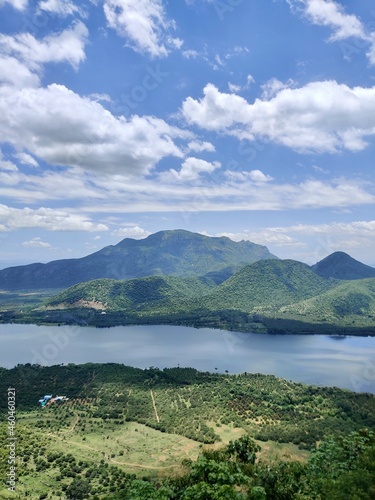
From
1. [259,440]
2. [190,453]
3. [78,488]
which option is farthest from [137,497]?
[259,440]

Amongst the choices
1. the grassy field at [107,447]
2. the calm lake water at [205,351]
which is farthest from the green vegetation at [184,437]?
the calm lake water at [205,351]

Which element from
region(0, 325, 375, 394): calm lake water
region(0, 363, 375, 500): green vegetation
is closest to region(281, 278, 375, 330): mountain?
region(0, 325, 375, 394): calm lake water

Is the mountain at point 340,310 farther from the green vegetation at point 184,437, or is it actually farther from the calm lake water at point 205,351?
the green vegetation at point 184,437

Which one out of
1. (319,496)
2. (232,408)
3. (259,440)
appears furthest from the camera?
(232,408)

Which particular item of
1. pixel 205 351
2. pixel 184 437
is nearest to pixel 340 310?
pixel 205 351

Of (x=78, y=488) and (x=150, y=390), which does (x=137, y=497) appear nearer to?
(x=78, y=488)

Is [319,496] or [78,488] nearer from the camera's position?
[319,496]

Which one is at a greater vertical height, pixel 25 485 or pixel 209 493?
pixel 209 493
